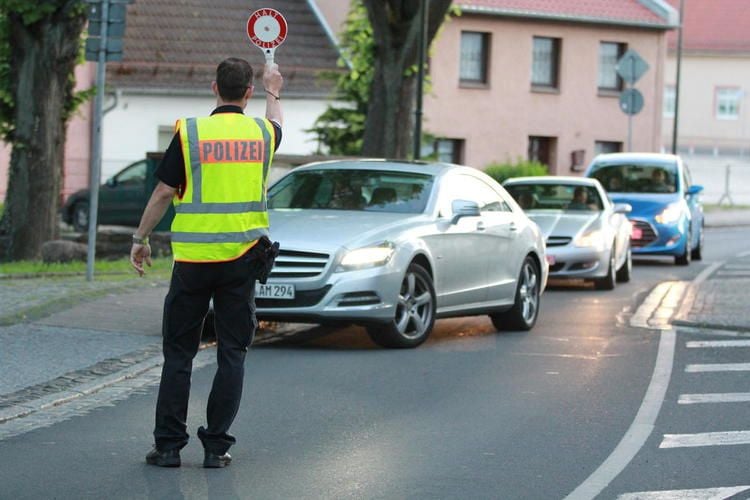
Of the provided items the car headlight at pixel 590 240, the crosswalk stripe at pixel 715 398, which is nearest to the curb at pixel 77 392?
the crosswalk stripe at pixel 715 398

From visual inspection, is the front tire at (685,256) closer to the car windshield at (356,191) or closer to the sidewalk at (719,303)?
the sidewalk at (719,303)

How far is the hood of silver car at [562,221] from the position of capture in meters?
19.6

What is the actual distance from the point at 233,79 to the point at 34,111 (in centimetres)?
1400

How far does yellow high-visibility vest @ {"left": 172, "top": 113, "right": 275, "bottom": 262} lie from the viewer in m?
7.49

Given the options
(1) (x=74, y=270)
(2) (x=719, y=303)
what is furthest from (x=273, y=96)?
(1) (x=74, y=270)

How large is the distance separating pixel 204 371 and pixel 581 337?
397 centimetres

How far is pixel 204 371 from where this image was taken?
11094mm

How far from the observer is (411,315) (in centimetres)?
1269

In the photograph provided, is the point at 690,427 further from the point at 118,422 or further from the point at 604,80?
the point at 604,80

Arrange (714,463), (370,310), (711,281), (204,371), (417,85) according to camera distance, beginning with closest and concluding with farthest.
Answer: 1. (714,463)
2. (204,371)
3. (370,310)
4. (711,281)
5. (417,85)

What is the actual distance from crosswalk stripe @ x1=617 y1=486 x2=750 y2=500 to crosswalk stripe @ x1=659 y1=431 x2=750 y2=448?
1.17m

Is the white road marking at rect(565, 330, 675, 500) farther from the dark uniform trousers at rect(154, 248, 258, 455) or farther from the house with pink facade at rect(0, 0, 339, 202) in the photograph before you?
the house with pink facade at rect(0, 0, 339, 202)

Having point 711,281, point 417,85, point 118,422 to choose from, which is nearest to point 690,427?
point 118,422

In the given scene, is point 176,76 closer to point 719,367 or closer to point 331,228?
point 331,228
